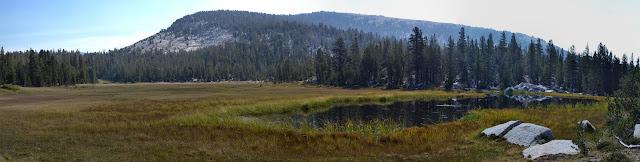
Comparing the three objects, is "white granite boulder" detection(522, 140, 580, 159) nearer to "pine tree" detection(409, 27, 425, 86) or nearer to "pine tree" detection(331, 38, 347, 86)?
"pine tree" detection(409, 27, 425, 86)

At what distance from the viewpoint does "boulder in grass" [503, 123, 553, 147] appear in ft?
62.6

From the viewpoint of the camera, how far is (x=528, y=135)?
1962 cm

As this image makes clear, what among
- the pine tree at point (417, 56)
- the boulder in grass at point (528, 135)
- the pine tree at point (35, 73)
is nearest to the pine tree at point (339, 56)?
the pine tree at point (417, 56)

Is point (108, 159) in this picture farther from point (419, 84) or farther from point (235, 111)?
point (419, 84)

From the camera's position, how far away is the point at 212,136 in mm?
24438

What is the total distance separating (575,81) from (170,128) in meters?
130

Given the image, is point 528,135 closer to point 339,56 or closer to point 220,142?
point 220,142

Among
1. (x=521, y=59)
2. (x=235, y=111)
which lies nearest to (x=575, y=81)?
(x=521, y=59)

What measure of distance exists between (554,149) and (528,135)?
4.22m

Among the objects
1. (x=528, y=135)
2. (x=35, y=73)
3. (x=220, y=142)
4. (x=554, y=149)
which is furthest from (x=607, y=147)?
(x=35, y=73)

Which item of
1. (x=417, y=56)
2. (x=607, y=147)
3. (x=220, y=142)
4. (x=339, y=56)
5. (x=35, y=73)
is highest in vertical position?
(x=339, y=56)

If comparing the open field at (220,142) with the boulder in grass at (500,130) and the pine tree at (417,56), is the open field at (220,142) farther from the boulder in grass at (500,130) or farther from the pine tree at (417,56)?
the pine tree at (417,56)

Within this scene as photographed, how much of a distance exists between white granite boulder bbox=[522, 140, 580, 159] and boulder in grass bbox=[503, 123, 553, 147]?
243 centimetres

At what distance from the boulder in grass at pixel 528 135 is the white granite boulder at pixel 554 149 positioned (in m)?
2.43
